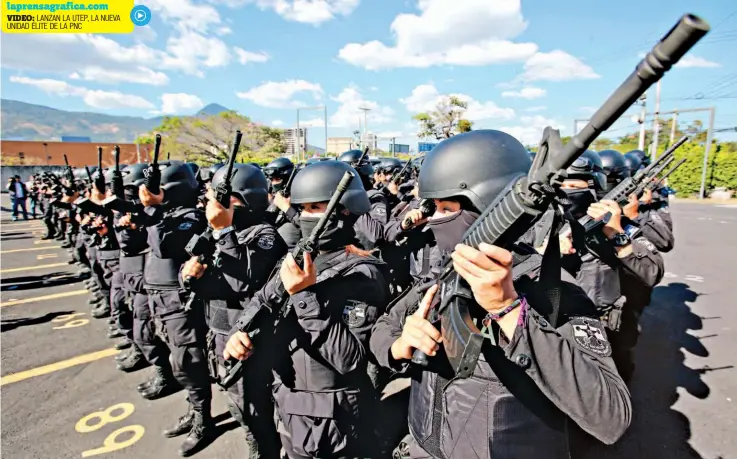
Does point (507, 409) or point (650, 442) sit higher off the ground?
point (507, 409)

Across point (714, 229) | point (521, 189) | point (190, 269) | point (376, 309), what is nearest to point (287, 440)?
point (376, 309)

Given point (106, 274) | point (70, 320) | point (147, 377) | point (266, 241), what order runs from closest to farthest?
point (266, 241) → point (147, 377) → point (106, 274) → point (70, 320)

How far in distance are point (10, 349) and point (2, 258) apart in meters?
7.92

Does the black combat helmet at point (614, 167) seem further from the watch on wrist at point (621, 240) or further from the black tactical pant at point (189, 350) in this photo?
the black tactical pant at point (189, 350)

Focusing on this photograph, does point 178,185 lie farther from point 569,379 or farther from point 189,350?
point 569,379

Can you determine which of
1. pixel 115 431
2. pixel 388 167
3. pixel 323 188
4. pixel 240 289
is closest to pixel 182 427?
pixel 115 431

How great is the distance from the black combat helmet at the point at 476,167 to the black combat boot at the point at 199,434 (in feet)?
11.0

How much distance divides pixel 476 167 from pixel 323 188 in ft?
4.62

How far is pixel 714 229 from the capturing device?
595 inches

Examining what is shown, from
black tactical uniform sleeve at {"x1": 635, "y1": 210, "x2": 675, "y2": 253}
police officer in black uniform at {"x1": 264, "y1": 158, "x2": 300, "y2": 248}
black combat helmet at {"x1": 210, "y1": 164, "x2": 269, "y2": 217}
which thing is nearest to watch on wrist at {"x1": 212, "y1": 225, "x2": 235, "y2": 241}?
police officer in black uniform at {"x1": 264, "y1": 158, "x2": 300, "y2": 248}

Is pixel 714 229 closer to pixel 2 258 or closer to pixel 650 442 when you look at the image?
pixel 650 442

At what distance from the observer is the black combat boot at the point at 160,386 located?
4.82 m

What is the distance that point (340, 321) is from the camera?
2518 millimetres

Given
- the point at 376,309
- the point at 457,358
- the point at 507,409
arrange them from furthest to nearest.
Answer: the point at 376,309
the point at 507,409
the point at 457,358
